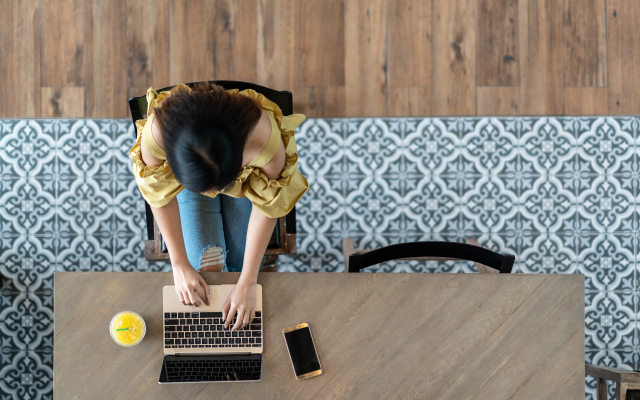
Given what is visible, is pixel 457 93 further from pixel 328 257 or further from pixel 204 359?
pixel 204 359

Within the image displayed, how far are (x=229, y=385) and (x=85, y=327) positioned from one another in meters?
0.39

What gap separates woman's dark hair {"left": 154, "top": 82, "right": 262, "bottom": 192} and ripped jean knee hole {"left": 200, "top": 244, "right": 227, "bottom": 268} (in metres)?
0.37

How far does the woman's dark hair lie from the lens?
2.83 feet

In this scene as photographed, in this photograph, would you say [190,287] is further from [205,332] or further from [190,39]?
[190,39]

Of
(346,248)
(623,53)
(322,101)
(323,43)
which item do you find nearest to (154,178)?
(346,248)

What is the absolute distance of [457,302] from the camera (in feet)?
3.54

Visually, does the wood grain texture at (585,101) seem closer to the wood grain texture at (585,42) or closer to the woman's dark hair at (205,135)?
the wood grain texture at (585,42)

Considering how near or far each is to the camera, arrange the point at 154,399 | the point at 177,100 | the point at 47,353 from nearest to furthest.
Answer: the point at 177,100, the point at 154,399, the point at 47,353

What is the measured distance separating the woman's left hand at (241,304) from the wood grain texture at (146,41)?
1.10 m

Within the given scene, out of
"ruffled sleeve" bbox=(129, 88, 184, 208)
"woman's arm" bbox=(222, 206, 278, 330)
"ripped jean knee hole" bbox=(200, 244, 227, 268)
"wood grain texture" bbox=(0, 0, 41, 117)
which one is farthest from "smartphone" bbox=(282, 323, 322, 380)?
"wood grain texture" bbox=(0, 0, 41, 117)

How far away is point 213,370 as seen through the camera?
1.05 m

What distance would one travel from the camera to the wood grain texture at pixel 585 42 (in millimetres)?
1790

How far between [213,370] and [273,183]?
1.60 feet

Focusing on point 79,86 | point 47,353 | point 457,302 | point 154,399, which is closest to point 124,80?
point 79,86
